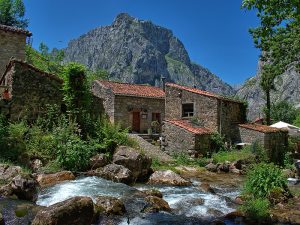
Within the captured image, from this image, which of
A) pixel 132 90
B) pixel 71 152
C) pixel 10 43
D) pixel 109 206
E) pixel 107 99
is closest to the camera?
pixel 109 206

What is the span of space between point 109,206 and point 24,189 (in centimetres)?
288

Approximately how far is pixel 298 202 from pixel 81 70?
14278mm

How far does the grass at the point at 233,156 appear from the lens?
22422 mm

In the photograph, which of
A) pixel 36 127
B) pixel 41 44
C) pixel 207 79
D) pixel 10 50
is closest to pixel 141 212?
pixel 36 127

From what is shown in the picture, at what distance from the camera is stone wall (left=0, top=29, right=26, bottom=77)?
2605 cm

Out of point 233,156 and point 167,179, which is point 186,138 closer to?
point 233,156

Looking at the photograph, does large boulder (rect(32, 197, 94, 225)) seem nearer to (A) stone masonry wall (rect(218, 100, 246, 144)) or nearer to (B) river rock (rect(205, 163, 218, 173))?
(B) river rock (rect(205, 163, 218, 173))

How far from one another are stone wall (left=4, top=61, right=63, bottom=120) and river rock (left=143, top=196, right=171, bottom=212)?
10965 mm

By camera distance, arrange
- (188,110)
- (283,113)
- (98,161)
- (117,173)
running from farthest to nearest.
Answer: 1. (283,113)
2. (188,110)
3. (98,161)
4. (117,173)

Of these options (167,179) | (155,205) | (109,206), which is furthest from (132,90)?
(109,206)

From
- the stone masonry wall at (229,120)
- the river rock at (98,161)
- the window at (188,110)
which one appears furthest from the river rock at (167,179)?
the window at (188,110)

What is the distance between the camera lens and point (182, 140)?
939 inches

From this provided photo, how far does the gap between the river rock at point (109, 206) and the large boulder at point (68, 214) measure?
1120 millimetres

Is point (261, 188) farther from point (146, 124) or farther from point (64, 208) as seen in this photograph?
point (146, 124)
